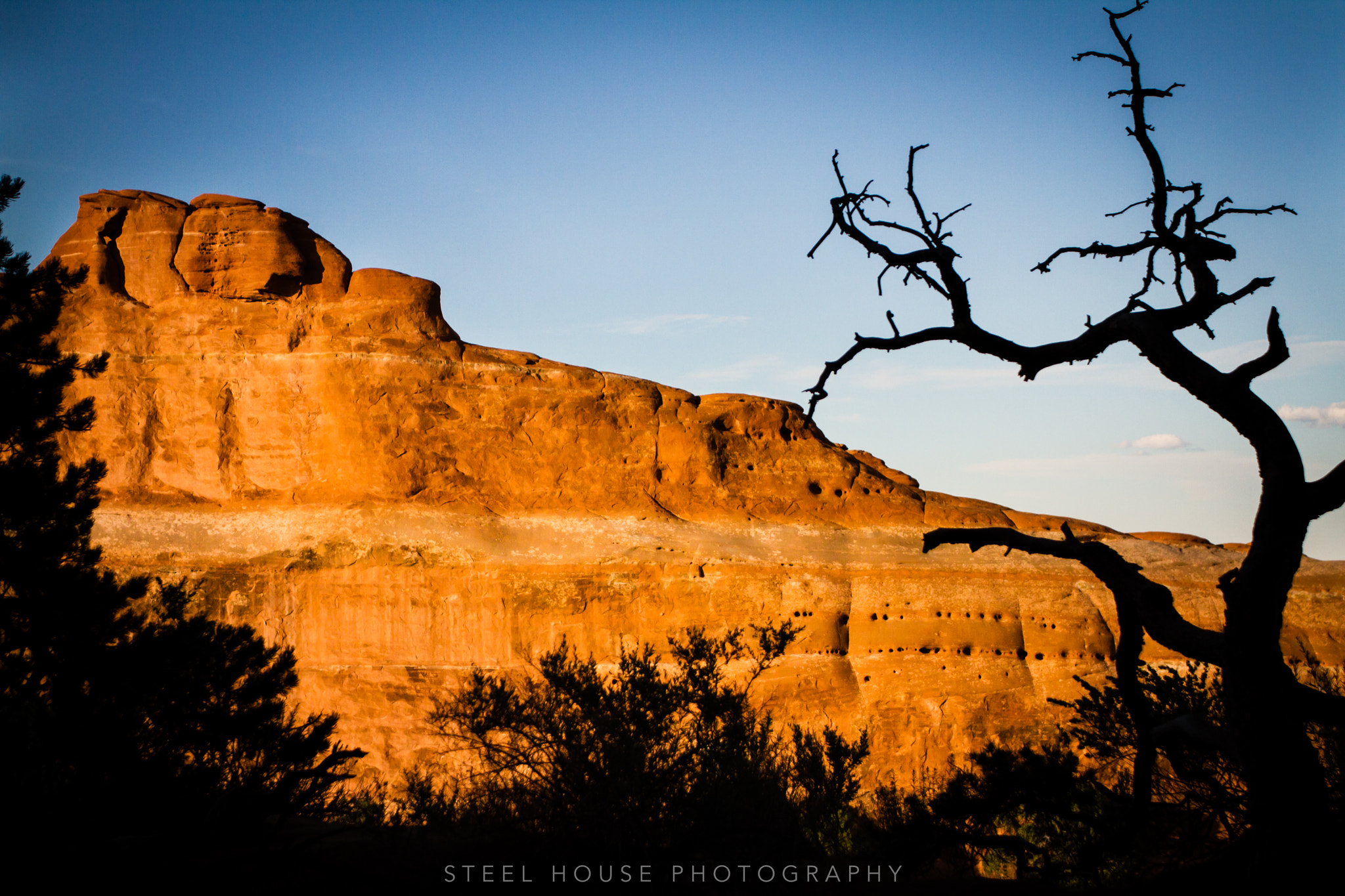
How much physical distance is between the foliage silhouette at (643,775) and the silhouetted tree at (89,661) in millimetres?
1807

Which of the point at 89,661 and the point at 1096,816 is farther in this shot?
the point at 89,661

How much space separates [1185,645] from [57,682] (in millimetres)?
10266

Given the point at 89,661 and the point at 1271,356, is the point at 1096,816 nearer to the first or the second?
the point at 1271,356

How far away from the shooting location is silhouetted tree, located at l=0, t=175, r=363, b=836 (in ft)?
27.5

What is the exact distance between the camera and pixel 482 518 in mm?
Answer: 26812

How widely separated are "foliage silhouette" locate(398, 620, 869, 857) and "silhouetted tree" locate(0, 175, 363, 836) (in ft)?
5.93

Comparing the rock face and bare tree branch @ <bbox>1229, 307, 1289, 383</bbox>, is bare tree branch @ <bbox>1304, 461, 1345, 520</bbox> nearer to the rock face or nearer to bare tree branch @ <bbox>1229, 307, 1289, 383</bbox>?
bare tree branch @ <bbox>1229, 307, 1289, 383</bbox>

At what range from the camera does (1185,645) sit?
189 inches

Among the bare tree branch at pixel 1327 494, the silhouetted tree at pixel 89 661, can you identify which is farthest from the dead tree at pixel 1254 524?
the silhouetted tree at pixel 89 661

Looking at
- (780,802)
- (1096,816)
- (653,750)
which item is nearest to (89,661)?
(653,750)

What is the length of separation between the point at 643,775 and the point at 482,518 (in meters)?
19.4

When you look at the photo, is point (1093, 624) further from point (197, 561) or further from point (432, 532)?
point (197, 561)

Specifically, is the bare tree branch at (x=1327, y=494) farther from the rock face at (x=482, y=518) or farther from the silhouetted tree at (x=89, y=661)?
the rock face at (x=482, y=518)

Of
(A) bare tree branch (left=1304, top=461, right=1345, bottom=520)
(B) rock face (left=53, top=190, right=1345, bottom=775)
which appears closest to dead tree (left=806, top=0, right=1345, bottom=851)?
(A) bare tree branch (left=1304, top=461, right=1345, bottom=520)
